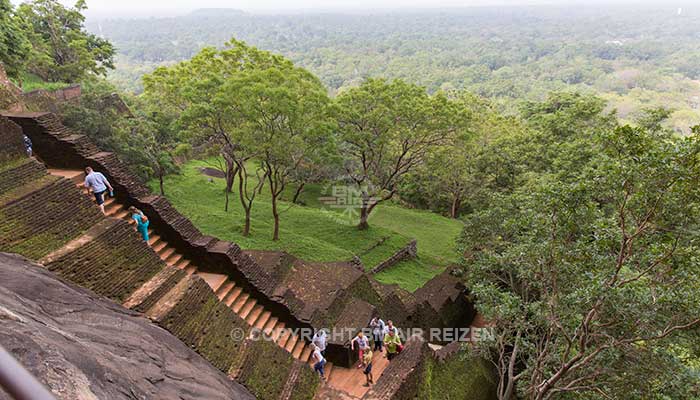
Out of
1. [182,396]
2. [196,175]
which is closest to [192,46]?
[196,175]

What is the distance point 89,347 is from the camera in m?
4.83

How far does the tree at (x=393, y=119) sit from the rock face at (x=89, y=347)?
1339cm

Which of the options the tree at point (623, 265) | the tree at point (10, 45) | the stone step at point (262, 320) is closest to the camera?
the tree at point (623, 265)

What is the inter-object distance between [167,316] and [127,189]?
13.6 ft

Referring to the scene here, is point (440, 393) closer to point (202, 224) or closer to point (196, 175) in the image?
point (202, 224)

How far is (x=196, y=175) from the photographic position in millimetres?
28203

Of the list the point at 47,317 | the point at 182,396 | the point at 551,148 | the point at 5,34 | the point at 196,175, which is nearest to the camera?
the point at 47,317

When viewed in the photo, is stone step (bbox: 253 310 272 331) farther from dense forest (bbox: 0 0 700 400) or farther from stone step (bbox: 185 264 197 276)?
dense forest (bbox: 0 0 700 400)

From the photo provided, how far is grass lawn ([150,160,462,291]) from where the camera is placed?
17906 millimetres

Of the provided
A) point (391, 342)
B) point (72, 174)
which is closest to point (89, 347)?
point (72, 174)

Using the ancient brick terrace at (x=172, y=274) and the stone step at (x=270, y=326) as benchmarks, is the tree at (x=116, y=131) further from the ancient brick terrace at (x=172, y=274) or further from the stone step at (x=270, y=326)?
the stone step at (x=270, y=326)

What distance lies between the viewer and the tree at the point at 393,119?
18672 mm

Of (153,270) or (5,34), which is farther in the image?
(5,34)

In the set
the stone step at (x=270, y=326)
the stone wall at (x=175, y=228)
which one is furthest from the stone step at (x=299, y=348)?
the stone step at (x=270, y=326)
